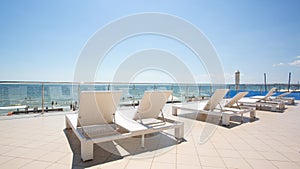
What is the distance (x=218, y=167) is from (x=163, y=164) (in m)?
0.69

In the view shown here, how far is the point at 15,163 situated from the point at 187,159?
2.29 m

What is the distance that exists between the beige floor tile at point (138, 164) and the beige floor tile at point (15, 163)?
1357 millimetres

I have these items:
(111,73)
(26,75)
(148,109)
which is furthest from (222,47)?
(26,75)

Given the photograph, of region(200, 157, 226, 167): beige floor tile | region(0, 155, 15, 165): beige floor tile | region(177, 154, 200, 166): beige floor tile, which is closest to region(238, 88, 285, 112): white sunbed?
region(200, 157, 226, 167): beige floor tile

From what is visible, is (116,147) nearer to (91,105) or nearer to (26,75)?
(91,105)

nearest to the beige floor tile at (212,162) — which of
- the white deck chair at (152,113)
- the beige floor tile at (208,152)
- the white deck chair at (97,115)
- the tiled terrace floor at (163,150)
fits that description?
the tiled terrace floor at (163,150)

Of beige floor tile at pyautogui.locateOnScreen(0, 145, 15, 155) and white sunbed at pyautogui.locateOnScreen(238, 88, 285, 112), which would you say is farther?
white sunbed at pyautogui.locateOnScreen(238, 88, 285, 112)

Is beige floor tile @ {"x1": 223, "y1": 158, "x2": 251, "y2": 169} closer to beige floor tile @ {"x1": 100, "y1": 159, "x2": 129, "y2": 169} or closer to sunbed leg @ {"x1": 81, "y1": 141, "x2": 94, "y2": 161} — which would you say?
beige floor tile @ {"x1": 100, "y1": 159, "x2": 129, "y2": 169}

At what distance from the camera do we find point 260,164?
2.02m

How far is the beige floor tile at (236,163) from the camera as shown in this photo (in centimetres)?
196

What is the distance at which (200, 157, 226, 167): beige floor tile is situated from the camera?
1991 mm

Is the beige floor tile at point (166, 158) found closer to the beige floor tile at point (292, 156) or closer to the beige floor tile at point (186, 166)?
the beige floor tile at point (186, 166)

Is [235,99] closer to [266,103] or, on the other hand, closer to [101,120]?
[266,103]

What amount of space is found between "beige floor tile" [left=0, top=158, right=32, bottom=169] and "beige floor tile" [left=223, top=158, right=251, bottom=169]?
2.66m
